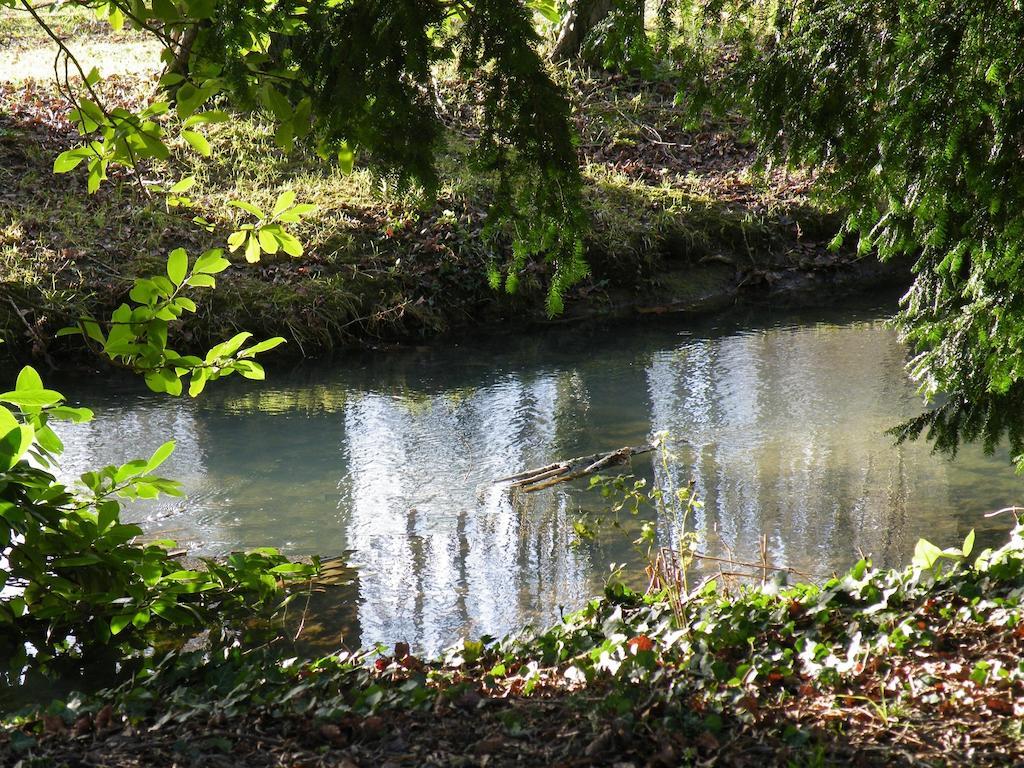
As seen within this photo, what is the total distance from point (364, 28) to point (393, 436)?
412 cm

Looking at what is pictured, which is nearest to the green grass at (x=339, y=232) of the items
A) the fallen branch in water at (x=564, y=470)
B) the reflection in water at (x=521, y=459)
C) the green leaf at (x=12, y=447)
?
the reflection in water at (x=521, y=459)

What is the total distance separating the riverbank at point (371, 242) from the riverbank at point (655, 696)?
573 centimetres

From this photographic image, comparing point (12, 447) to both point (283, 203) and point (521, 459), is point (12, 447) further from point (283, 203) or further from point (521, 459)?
point (521, 459)

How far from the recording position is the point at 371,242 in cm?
1007

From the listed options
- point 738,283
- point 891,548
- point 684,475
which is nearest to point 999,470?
point 891,548

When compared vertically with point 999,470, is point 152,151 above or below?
above

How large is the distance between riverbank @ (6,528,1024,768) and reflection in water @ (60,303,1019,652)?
795 mm

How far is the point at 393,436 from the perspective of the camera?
6.71 metres

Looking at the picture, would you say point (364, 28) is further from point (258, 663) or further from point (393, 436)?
point (393, 436)

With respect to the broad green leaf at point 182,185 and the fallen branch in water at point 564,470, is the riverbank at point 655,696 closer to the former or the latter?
the broad green leaf at point 182,185

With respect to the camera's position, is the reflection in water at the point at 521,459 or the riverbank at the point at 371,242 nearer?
the reflection in water at the point at 521,459

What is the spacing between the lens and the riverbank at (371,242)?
9038mm

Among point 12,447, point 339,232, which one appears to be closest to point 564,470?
point 12,447

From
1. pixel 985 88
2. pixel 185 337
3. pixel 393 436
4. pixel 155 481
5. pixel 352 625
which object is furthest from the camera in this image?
pixel 185 337
